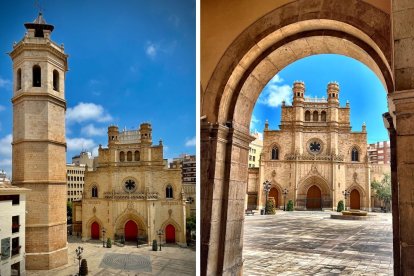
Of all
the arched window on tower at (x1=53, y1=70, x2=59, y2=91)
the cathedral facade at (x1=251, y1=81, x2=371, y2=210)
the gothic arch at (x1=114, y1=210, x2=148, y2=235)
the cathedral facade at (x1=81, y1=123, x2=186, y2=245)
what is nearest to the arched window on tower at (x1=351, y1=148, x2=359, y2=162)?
→ the cathedral facade at (x1=251, y1=81, x2=371, y2=210)

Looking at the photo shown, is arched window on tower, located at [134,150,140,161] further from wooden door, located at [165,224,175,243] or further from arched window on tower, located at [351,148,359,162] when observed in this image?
arched window on tower, located at [351,148,359,162]

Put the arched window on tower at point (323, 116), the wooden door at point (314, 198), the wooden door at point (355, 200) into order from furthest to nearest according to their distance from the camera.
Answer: the arched window on tower at point (323, 116), the wooden door at point (355, 200), the wooden door at point (314, 198)

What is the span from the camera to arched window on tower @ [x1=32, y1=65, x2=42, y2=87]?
3.47 m

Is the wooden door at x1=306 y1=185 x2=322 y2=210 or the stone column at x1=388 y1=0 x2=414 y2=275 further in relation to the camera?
the wooden door at x1=306 y1=185 x2=322 y2=210

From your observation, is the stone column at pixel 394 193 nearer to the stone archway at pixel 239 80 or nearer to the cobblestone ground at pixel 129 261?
the stone archway at pixel 239 80

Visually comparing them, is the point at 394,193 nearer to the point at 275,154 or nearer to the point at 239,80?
the point at 239,80

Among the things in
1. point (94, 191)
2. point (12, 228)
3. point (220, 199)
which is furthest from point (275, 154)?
point (12, 228)

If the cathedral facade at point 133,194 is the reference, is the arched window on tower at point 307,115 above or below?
above

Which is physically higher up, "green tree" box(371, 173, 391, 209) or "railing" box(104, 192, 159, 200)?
"railing" box(104, 192, 159, 200)

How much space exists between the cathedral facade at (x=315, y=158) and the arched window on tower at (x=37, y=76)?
26.3 metres

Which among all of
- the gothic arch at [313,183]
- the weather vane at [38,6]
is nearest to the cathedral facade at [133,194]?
the weather vane at [38,6]

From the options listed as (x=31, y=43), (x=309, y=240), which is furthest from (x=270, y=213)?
(x=31, y=43)

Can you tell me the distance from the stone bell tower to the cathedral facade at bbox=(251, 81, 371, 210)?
26141 millimetres

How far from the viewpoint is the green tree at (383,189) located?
28469 millimetres
